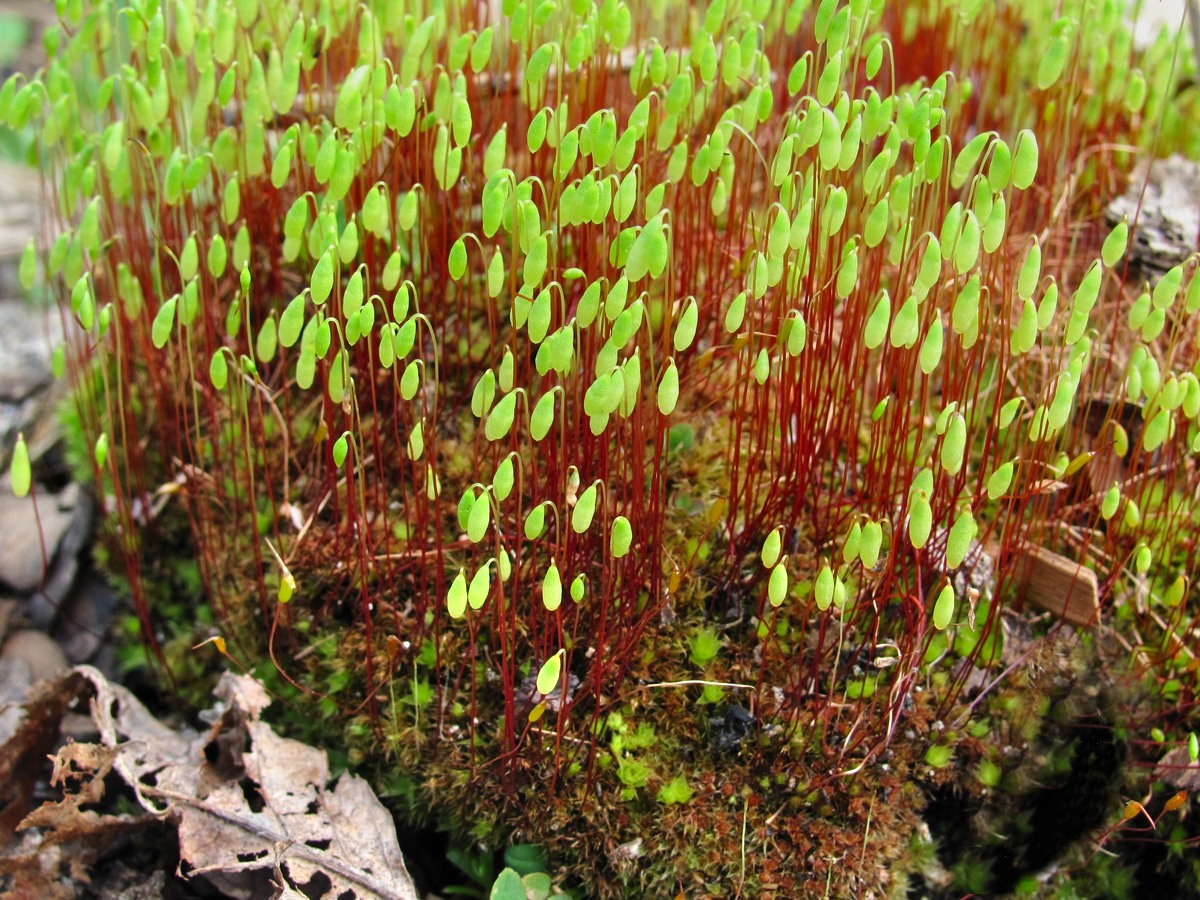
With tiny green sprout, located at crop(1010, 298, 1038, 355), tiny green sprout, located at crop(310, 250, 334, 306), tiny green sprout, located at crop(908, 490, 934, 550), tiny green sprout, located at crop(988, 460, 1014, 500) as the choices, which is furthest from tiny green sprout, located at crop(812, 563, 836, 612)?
tiny green sprout, located at crop(310, 250, 334, 306)

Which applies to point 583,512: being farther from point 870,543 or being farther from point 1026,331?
point 1026,331

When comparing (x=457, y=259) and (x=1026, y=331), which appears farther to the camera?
(x=457, y=259)

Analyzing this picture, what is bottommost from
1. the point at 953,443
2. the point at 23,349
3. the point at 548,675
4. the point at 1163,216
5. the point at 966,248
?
the point at 23,349

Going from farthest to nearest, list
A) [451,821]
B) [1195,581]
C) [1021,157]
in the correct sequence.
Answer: [1195,581] → [451,821] → [1021,157]

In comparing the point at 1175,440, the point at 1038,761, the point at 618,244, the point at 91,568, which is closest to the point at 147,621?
the point at 91,568

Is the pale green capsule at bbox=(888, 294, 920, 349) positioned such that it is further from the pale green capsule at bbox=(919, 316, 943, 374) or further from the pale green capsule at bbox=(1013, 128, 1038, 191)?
the pale green capsule at bbox=(1013, 128, 1038, 191)

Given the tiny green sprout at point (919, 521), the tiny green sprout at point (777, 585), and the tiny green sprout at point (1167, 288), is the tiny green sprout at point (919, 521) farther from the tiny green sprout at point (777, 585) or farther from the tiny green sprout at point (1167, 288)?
the tiny green sprout at point (1167, 288)

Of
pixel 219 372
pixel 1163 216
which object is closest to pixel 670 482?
pixel 219 372

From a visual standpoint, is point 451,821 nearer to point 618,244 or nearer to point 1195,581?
point 618,244
